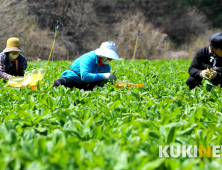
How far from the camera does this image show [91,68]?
16.9 feet

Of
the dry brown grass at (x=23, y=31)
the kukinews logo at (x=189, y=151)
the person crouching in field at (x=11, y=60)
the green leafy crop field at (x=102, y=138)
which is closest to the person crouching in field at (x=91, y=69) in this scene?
the person crouching in field at (x=11, y=60)

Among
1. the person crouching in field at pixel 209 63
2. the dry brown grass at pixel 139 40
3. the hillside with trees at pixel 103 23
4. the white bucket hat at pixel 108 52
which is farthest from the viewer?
the dry brown grass at pixel 139 40

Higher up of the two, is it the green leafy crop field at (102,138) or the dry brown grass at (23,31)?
the dry brown grass at (23,31)

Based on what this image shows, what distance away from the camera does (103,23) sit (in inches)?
1516

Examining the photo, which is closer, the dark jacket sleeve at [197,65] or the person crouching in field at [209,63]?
the person crouching in field at [209,63]

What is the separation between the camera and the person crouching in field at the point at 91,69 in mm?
4980

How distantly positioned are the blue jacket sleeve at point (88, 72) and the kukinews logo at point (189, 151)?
3.23m

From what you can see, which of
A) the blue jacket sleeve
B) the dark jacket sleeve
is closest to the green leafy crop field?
the blue jacket sleeve

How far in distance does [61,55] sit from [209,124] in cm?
2903

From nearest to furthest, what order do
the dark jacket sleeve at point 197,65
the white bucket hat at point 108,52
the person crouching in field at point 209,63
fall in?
1. the person crouching in field at point 209,63
2. the white bucket hat at point 108,52
3. the dark jacket sleeve at point 197,65

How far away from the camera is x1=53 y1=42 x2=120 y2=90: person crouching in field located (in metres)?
4.98

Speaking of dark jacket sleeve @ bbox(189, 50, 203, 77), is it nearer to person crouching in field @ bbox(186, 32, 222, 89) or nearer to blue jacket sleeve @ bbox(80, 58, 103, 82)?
person crouching in field @ bbox(186, 32, 222, 89)

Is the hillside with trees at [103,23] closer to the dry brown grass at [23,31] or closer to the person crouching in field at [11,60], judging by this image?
the dry brown grass at [23,31]

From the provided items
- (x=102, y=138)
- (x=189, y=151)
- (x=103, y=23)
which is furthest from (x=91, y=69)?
(x=103, y=23)
